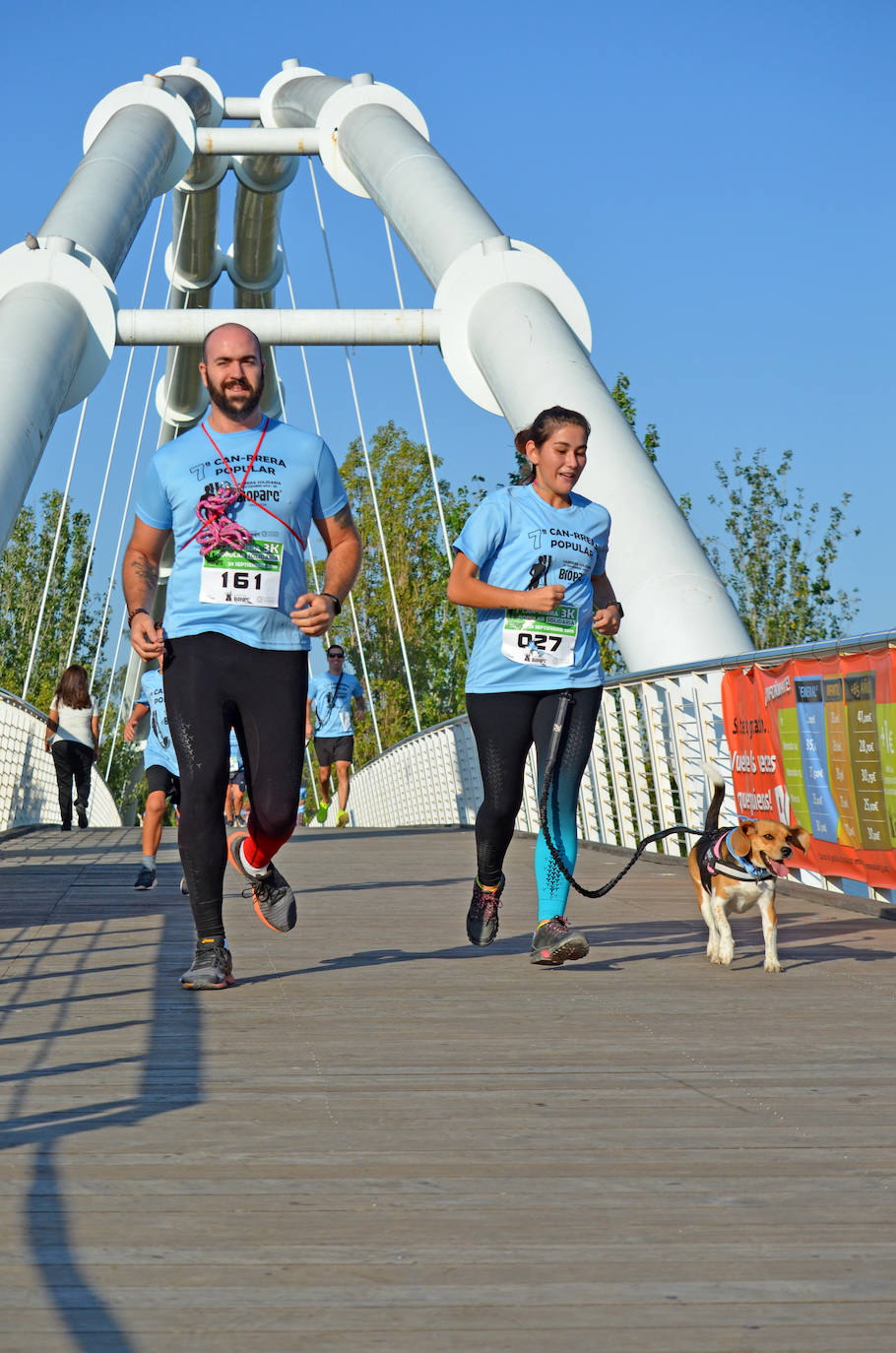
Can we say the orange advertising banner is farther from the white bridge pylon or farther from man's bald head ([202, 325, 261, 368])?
the white bridge pylon

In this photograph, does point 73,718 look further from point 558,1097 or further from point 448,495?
point 448,495

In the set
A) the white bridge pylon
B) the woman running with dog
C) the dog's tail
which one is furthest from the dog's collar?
the white bridge pylon

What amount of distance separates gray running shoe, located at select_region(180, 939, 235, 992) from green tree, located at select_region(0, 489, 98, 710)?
32537 mm

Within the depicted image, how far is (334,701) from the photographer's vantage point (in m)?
14.9

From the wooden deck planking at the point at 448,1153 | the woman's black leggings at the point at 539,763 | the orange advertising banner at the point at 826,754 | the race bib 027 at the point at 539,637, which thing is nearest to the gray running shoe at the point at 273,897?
the wooden deck planking at the point at 448,1153

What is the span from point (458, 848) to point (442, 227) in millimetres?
6954

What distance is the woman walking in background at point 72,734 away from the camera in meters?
15.4

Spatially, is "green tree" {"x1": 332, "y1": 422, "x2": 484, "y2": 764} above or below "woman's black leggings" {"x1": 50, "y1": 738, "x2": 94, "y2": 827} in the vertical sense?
above

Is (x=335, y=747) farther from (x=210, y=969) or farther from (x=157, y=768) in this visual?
(x=210, y=969)

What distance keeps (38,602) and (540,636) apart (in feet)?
128

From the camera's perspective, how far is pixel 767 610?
28.5 meters

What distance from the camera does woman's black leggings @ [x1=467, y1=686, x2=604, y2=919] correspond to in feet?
16.9

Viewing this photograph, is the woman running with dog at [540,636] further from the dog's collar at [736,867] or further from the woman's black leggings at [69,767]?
the woman's black leggings at [69,767]

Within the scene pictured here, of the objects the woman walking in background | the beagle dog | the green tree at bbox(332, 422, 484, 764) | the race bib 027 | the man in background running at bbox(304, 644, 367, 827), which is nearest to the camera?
the beagle dog
